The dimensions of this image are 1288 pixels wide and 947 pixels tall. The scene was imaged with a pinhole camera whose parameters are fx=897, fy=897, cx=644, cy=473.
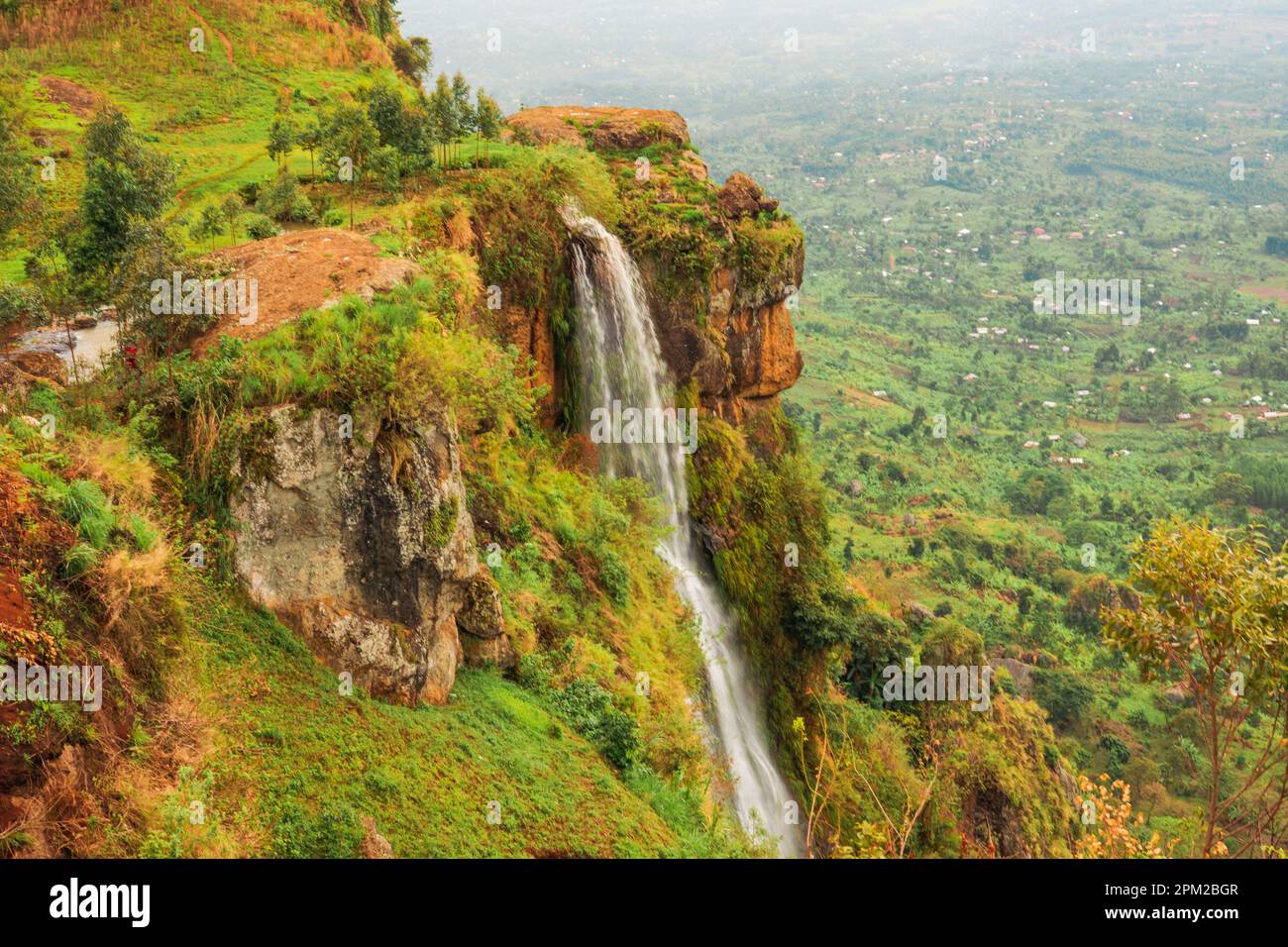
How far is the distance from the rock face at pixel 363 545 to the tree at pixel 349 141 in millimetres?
8208

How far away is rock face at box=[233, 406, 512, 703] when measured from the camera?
9.09m

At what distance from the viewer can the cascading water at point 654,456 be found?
1756cm

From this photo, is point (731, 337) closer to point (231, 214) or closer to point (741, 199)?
point (741, 199)

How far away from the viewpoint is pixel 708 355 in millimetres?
21031

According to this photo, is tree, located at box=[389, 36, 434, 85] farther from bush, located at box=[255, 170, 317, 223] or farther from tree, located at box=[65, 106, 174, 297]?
tree, located at box=[65, 106, 174, 297]

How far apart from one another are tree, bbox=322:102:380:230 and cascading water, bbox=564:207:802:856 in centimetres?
407

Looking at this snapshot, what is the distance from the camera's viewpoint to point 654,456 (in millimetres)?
19359

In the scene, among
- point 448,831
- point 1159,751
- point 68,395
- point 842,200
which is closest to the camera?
point 448,831

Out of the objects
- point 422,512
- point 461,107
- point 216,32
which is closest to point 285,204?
point 461,107

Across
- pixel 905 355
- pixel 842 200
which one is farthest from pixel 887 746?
pixel 842 200

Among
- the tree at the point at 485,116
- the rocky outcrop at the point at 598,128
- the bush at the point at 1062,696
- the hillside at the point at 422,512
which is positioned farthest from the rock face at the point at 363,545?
the bush at the point at 1062,696

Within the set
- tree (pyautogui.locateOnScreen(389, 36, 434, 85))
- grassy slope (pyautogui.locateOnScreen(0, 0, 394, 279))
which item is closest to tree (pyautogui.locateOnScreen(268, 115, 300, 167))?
grassy slope (pyautogui.locateOnScreen(0, 0, 394, 279))

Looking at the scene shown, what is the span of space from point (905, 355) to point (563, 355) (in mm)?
94639

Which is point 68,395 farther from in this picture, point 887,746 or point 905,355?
point 905,355
